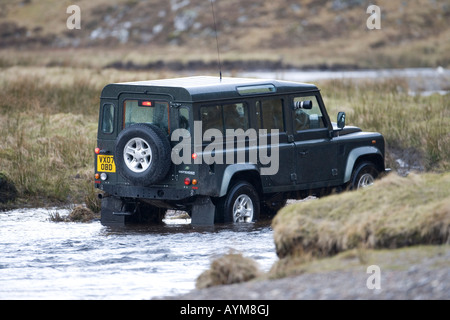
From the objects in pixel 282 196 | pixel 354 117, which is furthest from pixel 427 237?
pixel 354 117

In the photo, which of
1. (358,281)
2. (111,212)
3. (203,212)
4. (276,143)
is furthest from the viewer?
(111,212)

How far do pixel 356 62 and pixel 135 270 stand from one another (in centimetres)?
5249

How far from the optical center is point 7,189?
53.0 feet

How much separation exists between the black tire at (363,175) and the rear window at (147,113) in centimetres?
339

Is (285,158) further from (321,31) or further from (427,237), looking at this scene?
(321,31)

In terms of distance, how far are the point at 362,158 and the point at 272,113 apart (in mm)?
1990

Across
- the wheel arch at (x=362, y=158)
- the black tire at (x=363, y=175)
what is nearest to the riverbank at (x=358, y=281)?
the wheel arch at (x=362, y=158)

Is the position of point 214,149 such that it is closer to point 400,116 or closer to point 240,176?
point 240,176

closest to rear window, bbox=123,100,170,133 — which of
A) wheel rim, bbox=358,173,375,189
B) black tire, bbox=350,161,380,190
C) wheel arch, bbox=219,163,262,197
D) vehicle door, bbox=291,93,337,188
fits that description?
wheel arch, bbox=219,163,262,197

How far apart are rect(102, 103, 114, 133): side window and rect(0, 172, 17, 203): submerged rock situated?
344 cm

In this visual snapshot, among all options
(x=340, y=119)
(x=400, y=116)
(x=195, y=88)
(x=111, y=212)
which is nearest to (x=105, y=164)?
(x=111, y=212)

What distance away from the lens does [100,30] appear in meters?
82.5

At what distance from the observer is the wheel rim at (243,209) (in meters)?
13.2

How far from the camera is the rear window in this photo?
12633mm
